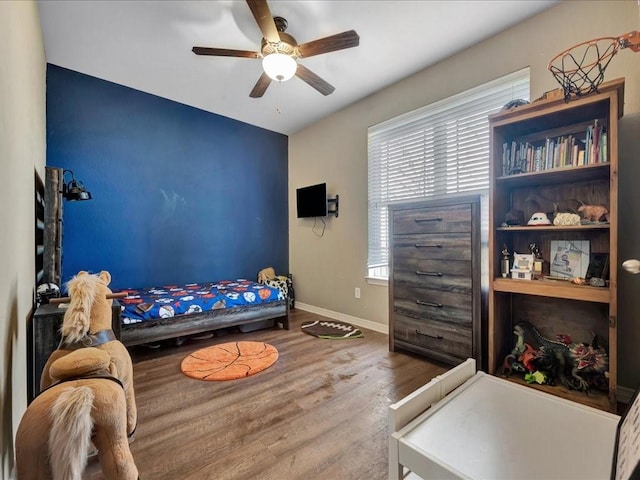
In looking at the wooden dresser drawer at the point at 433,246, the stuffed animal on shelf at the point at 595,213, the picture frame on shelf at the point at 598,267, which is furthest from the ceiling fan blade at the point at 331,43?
the picture frame on shelf at the point at 598,267

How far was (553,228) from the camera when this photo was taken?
1.82m

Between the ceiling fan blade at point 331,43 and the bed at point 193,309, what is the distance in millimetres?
2274

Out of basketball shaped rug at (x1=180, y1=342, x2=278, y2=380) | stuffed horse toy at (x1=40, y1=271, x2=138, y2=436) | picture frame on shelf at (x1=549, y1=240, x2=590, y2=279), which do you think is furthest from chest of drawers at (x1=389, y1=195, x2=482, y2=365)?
stuffed horse toy at (x1=40, y1=271, x2=138, y2=436)

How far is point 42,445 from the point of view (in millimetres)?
802

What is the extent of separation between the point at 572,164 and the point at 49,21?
12.7 ft

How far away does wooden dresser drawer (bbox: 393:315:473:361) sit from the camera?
221 cm

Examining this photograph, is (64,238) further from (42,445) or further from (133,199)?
(42,445)

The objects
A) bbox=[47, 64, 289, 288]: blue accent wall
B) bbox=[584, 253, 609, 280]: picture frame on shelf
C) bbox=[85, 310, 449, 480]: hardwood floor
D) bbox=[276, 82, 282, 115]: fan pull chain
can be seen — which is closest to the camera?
bbox=[85, 310, 449, 480]: hardwood floor

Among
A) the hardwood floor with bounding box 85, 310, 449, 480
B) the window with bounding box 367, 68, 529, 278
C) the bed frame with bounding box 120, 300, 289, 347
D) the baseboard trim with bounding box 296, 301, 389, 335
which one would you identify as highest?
the window with bounding box 367, 68, 529, 278

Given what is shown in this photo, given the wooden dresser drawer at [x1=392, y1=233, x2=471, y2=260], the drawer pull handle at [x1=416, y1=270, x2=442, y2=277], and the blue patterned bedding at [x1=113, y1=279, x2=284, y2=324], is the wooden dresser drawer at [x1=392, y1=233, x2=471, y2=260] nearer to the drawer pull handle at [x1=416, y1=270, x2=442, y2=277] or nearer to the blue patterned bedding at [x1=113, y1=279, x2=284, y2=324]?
the drawer pull handle at [x1=416, y1=270, x2=442, y2=277]

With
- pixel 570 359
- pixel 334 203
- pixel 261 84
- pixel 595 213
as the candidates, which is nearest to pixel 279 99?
pixel 261 84

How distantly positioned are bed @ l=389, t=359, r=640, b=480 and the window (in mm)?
2000

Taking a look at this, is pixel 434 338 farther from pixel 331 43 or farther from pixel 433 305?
pixel 331 43

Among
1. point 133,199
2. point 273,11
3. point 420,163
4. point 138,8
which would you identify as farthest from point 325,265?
point 138,8
